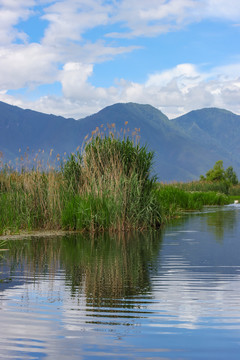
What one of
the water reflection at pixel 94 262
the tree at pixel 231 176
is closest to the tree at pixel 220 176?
the tree at pixel 231 176

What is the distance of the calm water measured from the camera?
362cm

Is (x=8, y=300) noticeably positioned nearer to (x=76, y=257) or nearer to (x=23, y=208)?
(x=76, y=257)

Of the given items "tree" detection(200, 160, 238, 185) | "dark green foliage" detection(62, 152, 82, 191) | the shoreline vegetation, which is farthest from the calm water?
"tree" detection(200, 160, 238, 185)

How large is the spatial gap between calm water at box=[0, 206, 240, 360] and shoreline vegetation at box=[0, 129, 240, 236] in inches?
130

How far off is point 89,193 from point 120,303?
28.2ft

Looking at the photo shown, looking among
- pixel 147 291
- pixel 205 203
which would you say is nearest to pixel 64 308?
pixel 147 291

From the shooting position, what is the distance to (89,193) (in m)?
13.5

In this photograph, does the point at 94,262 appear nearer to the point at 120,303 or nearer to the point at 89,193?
the point at 120,303

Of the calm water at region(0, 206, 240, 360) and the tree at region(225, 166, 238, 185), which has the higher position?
the tree at region(225, 166, 238, 185)

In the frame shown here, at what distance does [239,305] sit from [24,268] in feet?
11.5

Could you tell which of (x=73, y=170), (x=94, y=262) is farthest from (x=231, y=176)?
(x=94, y=262)

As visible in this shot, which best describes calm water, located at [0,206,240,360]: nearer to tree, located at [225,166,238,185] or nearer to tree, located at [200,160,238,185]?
tree, located at [200,160,238,185]

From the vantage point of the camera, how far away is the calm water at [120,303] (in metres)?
3.62

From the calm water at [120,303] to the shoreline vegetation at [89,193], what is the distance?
10.9 feet
